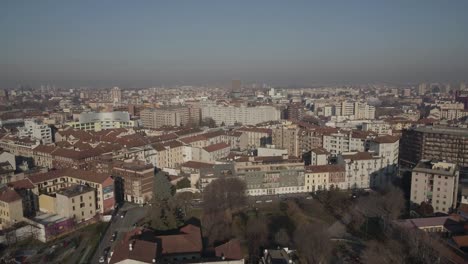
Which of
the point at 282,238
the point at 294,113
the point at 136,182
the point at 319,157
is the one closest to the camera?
the point at 282,238

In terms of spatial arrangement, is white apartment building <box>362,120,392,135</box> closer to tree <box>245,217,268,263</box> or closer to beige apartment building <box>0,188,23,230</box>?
tree <box>245,217,268,263</box>

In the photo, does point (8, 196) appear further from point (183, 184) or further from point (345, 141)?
point (345, 141)

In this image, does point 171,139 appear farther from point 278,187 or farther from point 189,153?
point 278,187

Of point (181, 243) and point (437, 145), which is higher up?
point (437, 145)

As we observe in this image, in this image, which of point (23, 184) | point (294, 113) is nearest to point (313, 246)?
point (23, 184)

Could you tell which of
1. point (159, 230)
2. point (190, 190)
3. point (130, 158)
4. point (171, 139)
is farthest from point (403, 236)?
point (171, 139)

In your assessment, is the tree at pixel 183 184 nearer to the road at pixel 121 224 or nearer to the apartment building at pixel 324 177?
the road at pixel 121 224

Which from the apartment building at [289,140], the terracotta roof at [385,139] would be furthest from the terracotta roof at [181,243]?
the apartment building at [289,140]
